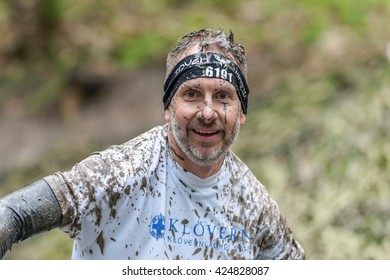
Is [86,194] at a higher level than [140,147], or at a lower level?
lower

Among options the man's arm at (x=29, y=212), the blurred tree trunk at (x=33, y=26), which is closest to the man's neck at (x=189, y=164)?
the man's arm at (x=29, y=212)

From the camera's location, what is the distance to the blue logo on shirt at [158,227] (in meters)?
3.34

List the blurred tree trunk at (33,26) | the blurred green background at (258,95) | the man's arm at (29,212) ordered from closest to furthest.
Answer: the man's arm at (29,212) < the blurred green background at (258,95) < the blurred tree trunk at (33,26)

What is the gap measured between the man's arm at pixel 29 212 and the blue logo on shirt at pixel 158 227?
452 mm

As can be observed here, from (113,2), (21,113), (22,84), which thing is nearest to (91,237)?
(21,113)

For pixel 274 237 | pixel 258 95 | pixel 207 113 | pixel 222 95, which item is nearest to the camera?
pixel 207 113

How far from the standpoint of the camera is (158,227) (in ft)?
11.0

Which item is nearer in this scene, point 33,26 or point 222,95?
point 222,95

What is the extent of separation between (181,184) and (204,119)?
13.6 inches

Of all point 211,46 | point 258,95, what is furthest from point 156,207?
point 258,95

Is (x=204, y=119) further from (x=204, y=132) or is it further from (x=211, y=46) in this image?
(x=211, y=46)

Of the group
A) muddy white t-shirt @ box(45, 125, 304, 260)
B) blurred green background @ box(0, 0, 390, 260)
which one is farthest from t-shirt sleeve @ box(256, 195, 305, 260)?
blurred green background @ box(0, 0, 390, 260)

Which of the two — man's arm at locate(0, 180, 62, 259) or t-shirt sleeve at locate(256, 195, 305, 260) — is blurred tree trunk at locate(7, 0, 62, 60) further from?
man's arm at locate(0, 180, 62, 259)

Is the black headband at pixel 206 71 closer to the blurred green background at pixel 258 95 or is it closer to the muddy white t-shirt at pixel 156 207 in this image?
Answer: the muddy white t-shirt at pixel 156 207
